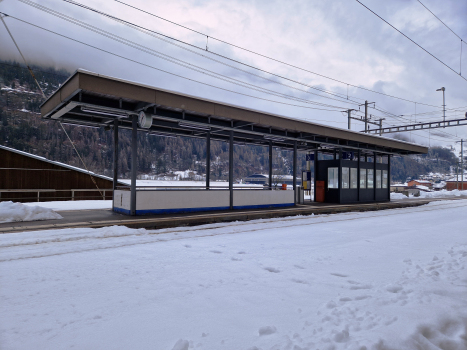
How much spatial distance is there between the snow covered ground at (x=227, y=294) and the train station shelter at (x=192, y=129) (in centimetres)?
382

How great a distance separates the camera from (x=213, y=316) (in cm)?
321

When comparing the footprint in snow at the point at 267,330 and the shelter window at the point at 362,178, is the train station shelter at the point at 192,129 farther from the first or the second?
the footprint in snow at the point at 267,330

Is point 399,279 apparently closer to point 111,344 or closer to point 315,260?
point 315,260

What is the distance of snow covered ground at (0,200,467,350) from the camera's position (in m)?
2.78

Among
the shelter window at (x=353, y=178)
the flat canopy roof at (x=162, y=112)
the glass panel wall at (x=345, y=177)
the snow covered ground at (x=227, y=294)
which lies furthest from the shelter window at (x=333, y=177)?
the snow covered ground at (x=227, y=294)

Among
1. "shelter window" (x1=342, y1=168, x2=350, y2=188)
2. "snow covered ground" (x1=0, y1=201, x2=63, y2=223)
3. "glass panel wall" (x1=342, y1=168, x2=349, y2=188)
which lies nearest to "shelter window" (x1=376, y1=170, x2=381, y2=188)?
"shelter window" (x1=342, y1=168, x2=350, y2=188)

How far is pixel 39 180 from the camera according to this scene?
18.4 m

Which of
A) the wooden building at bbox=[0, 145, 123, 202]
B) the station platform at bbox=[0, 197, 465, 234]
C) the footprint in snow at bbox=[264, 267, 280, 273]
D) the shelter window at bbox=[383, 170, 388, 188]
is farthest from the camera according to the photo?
the shelter window at bbox=[383, 170, 388, 188]

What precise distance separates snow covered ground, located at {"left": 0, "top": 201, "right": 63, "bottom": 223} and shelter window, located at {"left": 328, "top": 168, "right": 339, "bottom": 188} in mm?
13801

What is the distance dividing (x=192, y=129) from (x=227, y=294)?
9.70m

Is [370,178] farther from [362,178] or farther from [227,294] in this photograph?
[227,294]

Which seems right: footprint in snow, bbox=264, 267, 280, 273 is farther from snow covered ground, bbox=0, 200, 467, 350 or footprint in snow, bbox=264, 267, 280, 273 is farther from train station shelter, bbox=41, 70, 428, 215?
train station shelter, bbox=41, 70, 428, 215

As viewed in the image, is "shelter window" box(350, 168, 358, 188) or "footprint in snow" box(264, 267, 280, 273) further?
"shelter window" box(350, 168, 358, 188)

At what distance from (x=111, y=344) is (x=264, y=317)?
1.49 meters
